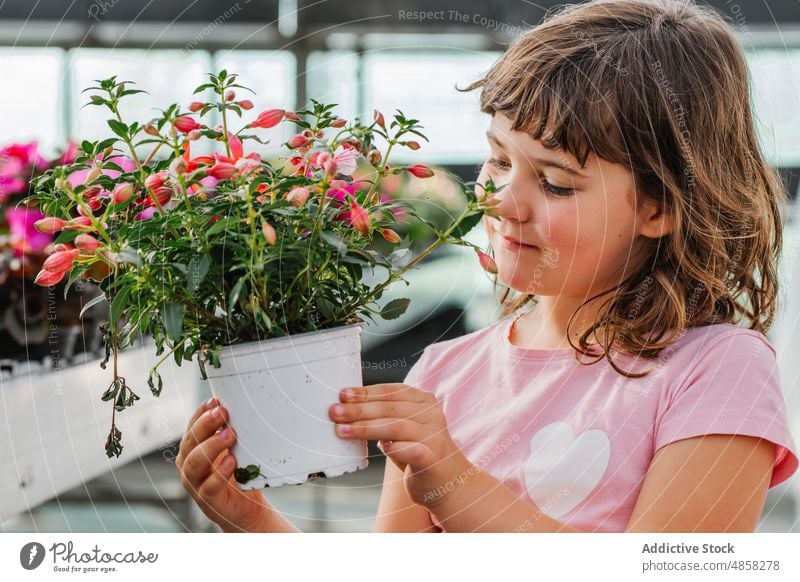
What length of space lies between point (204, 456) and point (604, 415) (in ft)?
0.93

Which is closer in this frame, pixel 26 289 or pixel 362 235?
pixel 362 235

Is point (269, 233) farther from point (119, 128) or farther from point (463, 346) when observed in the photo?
point (463, 346)

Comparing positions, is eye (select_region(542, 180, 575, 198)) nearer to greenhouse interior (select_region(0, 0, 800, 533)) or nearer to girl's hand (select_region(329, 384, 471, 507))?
greenhouse interior (select_region(0, 0, 800, 533))

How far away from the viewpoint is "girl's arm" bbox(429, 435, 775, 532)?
552 mm

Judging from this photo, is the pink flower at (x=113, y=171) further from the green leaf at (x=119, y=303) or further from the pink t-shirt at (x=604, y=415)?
the pink t-shirt at (x=604, y=415)

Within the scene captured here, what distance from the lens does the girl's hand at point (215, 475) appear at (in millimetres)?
521

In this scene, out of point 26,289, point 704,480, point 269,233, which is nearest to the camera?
point 269,233

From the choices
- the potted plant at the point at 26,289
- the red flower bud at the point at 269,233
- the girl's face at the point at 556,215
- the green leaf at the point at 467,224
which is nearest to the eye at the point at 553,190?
the girl's face at the point at 556,215

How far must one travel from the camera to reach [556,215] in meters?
0.59

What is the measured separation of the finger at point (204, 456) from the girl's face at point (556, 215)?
0.23 metres

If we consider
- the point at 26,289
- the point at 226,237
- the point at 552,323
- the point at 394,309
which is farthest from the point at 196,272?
the point at 26,289

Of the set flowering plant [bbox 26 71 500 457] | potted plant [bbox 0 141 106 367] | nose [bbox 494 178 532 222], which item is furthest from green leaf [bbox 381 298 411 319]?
potted plant [bbox 0 141 106 367]

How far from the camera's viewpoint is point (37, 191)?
513 mm
